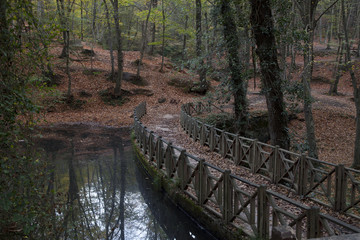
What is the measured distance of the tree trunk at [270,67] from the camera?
9758 mm

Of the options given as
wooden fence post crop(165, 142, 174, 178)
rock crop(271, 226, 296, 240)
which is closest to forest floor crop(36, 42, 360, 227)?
wooden fence post crop(165, 142, 174, 178)

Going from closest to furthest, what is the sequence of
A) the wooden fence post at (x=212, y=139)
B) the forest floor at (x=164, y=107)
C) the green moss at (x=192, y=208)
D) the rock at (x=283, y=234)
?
the rock at (x=283, y=234), the green moss at (x=192, y=208), the wooden fence post at (x=212, y=139), the forest floor at (x=164, y=107)

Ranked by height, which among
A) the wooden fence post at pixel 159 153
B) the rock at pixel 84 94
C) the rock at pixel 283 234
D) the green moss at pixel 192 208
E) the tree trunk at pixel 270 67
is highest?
the tree trunk at pixel 270 67

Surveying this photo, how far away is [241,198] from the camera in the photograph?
20.2 feet

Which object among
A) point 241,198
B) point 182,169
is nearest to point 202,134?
point 182,169

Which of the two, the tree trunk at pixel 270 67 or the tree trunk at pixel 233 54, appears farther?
the tree trunk at pixel 233 54

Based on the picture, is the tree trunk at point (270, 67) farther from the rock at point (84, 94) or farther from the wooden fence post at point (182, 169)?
the rock at point (84, 94)

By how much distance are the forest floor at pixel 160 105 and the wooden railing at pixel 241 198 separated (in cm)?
415

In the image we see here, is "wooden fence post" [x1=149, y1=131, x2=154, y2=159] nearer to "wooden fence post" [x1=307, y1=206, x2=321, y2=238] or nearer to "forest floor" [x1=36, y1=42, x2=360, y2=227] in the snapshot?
"forest floor" [x1=36, y1=42, x2=360, y2=227]

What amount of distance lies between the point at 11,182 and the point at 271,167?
6.90m

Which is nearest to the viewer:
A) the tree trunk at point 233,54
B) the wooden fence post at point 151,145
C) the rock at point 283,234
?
the rock at point 283,234

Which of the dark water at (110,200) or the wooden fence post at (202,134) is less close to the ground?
the wooden fence post at (202,134)

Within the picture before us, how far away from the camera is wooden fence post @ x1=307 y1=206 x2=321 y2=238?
4707 millimetres

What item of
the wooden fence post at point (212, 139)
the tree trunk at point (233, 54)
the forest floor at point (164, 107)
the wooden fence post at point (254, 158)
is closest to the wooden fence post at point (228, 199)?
the wooden fence post at point (254, 158)
